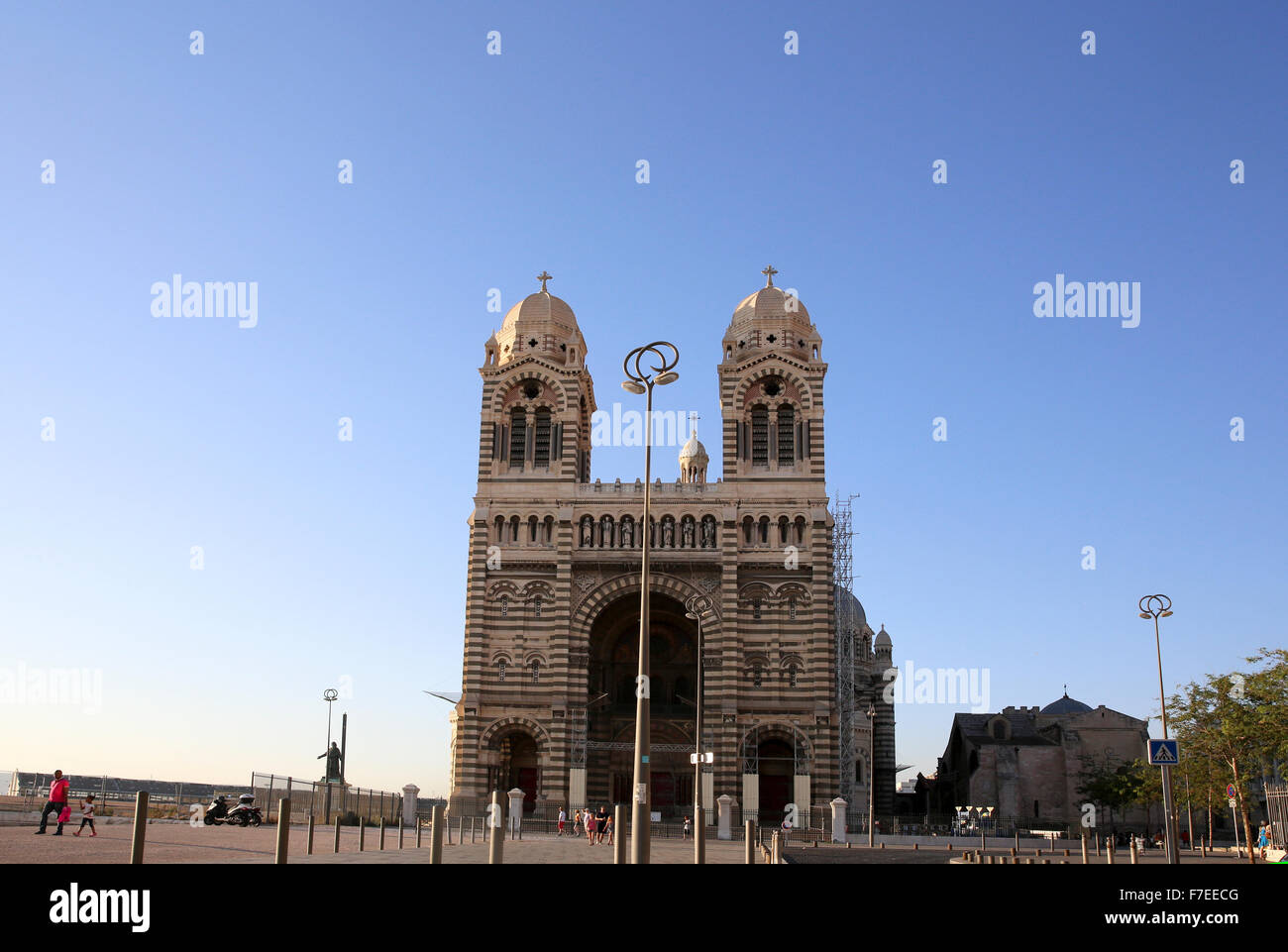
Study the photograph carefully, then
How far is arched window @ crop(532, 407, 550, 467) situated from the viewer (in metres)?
61.7

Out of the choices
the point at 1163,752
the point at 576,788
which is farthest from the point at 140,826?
the point at 576,788

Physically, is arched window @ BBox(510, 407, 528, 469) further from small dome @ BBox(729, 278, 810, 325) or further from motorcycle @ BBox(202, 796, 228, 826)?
motorcycle @ BBox(202, 796, 228, 826)

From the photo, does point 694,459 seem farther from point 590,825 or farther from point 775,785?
point 590,825

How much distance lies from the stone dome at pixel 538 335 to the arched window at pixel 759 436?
10.00 m

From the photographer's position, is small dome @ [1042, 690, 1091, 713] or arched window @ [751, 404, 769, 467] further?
small dome @ [1042, 690, 1091, 713]

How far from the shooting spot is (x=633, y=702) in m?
61.4

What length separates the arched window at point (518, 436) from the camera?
202ft

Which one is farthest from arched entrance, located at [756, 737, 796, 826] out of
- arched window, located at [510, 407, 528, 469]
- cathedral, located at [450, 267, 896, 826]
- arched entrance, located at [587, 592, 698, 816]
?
arched window, located at [510, 407, 528, 469]

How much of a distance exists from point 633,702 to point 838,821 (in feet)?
47.4

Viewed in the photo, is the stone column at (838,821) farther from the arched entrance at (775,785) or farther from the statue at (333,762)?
the statue at (333,762)

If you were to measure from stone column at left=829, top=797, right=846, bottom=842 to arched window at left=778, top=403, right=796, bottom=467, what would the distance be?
700 inches
